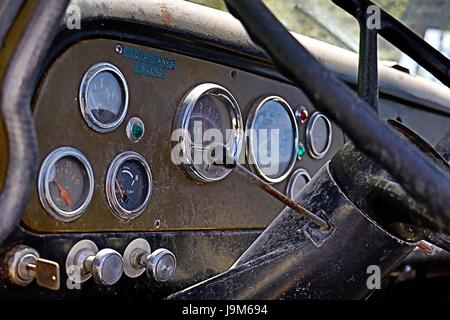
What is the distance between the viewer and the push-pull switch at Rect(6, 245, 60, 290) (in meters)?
1.22

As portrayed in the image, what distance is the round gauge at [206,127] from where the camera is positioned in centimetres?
160

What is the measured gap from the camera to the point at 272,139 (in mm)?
1938

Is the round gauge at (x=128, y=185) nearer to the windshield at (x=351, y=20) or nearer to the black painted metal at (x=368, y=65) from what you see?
the windshield at (x=351, y=20)

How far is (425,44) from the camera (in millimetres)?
1104

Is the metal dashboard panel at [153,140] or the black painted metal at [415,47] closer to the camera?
the black painted metal at [415,47]

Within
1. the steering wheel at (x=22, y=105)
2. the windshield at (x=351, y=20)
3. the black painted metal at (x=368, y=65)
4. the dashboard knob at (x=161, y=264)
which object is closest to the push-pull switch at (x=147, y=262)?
the dashboard knob at (x=161, y=264)

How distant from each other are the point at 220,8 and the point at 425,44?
79cm

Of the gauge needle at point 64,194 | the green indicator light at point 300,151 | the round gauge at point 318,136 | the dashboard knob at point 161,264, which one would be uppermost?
the round gauge at point 318,136

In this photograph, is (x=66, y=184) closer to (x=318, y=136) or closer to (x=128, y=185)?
(x=128, y=185)

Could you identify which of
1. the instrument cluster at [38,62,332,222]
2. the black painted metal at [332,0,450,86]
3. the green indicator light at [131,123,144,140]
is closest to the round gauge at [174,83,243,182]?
the instrument cluster at [38,62,332,222]

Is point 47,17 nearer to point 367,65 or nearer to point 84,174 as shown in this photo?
point 367,65

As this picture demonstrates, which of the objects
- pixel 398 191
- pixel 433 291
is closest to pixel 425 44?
pixel 398 191

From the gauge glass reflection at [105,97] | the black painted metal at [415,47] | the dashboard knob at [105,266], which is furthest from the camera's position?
the gauge glass reflection at [105,97]

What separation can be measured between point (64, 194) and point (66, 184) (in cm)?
2
